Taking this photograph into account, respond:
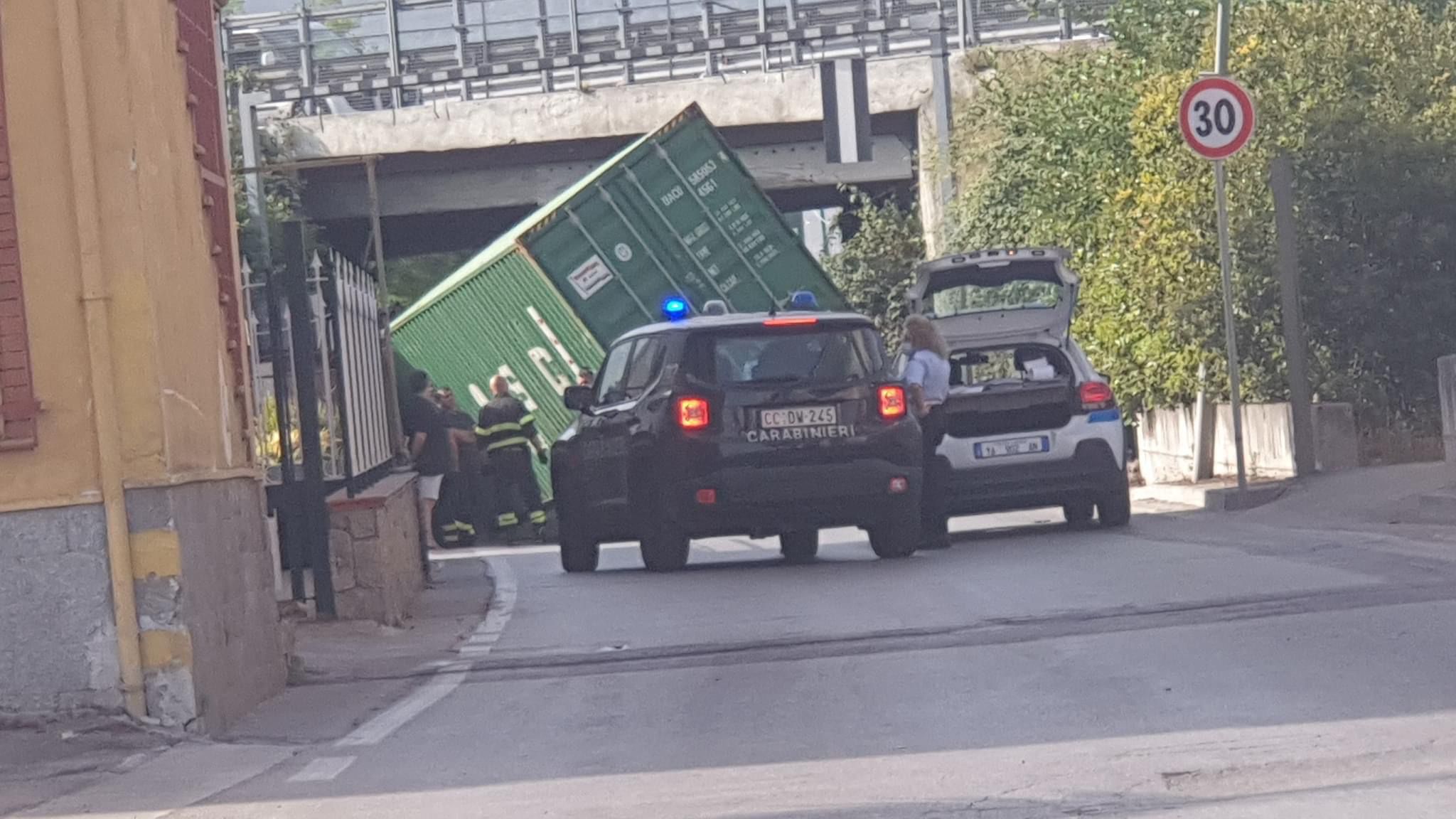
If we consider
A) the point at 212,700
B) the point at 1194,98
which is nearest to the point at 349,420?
the point at 212,700

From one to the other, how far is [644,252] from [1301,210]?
7.43m

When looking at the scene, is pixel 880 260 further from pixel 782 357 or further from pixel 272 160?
pixel 782 357

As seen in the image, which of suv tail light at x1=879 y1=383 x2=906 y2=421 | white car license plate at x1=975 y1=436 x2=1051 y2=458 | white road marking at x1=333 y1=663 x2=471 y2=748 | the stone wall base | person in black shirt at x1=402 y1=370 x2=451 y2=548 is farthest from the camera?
person in black shirt at x1=402 y1=370 x2=451 y2=548

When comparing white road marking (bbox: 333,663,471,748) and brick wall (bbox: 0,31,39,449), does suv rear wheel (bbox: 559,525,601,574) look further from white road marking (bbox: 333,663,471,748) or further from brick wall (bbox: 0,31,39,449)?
brick wall (bbox: 0,31,39,449)

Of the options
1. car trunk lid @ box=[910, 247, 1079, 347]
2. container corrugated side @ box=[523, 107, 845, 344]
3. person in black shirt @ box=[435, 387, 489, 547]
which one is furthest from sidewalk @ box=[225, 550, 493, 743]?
container corrugated side @ box=[523, 107, 845, 344]

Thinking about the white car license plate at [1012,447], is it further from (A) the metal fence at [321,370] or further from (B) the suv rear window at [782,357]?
(A) the metal fence at [321,370]

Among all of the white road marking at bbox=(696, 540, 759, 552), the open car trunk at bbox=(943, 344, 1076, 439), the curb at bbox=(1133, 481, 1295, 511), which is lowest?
the white road marking at bbox=(696, 540, 759, 552)

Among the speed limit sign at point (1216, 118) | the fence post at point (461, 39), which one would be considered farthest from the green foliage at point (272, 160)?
the speed limit sign at point (1216, 118)

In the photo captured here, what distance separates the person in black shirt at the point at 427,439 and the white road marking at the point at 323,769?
13.4 meters

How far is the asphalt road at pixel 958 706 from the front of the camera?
21.9 ft

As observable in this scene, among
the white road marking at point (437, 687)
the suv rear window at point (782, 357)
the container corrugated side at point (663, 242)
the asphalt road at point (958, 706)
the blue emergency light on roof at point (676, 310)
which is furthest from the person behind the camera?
the container corrugated side at point (663, 242)

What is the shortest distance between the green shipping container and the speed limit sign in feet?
21.9

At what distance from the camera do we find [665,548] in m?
16.0

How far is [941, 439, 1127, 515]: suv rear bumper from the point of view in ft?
55.6
